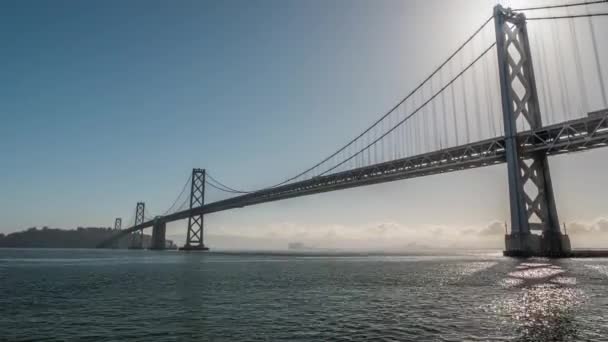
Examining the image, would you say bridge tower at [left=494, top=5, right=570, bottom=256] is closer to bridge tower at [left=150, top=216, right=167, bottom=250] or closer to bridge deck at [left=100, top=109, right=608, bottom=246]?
bridge deck at [left=100, top=109, right=608, bottom=246]

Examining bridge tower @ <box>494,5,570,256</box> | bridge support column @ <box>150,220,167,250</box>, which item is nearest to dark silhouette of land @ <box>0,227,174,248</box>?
bridge support column @ <box>150,220,167,250</box>

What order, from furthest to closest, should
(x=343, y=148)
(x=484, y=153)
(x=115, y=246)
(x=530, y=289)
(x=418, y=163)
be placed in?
(x=115, y=246)
(x=343, y=148)
(x=418, y=163)
(x=484, y=153)
(x=530, y=289)

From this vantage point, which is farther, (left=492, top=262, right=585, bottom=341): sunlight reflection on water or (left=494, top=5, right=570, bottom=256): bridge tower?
(left=494, top=5, right=570, bottom=256): bridge tower

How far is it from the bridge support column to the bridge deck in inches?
1451

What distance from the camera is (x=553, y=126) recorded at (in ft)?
114

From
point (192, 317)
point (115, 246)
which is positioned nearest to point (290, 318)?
point (192, 317)

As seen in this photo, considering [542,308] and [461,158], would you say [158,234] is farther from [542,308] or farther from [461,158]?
[542,308]

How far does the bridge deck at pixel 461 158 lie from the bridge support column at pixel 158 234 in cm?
3686

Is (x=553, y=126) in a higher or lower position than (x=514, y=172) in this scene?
higher

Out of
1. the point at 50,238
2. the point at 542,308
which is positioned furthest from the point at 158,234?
the point at 50,238

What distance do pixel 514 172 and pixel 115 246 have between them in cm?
13426

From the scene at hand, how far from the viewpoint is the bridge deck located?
32781 millimetres

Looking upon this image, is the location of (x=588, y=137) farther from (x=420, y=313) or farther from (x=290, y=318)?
(x=290, y=318)

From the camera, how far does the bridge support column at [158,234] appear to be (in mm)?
93938
